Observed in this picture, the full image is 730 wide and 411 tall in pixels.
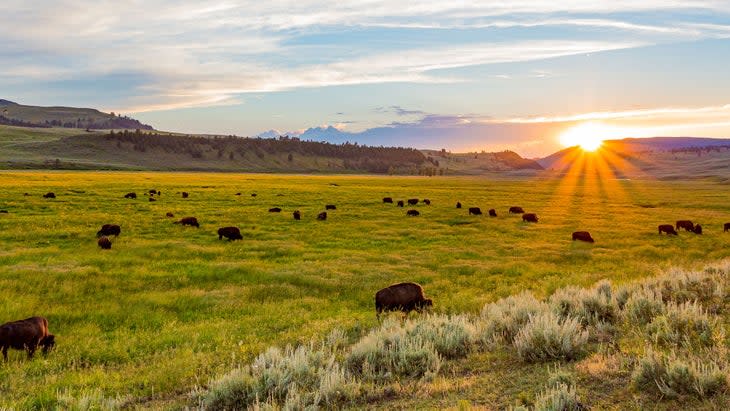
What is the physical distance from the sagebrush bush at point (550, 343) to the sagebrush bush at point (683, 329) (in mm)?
1110

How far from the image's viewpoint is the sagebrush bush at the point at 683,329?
7180mm

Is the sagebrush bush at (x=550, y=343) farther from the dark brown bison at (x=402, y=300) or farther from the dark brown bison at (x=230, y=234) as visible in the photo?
the dark brown bison at (x=230, y=234)

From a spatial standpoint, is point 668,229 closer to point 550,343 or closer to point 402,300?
point 402,300

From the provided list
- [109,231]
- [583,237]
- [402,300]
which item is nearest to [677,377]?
[402,300]

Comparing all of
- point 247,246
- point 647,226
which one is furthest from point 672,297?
point 647,226

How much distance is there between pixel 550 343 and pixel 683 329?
220 centimetres

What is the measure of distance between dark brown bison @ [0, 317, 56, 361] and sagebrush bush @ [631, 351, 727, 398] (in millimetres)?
11669

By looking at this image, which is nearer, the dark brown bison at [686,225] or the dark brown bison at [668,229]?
the dark brown bison at [668,229]

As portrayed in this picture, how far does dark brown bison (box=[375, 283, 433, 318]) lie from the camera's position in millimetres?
13766

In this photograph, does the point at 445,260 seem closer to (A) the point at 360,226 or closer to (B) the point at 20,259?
(A) the point at 360,226

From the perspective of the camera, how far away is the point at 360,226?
107 feet

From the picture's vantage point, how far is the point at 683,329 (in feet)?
25.2

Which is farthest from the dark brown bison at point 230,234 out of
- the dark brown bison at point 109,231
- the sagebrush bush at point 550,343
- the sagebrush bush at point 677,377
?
the sagebrush bush at point 677,377

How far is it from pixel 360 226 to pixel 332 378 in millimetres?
26146
